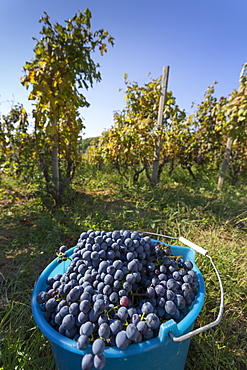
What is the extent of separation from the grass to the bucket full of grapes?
0.46m

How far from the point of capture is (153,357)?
76 cm

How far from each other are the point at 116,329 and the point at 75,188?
143 inches

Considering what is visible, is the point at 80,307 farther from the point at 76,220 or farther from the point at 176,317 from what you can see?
the point at 76,220

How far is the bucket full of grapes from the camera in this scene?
0.71 m

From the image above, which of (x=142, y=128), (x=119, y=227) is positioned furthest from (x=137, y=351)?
(x=142, y=128)

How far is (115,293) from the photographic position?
0.87 m

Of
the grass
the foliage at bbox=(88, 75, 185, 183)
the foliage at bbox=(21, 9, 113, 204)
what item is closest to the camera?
the grass

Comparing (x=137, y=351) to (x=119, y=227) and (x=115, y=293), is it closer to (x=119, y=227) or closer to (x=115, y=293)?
(x=115, y=293)

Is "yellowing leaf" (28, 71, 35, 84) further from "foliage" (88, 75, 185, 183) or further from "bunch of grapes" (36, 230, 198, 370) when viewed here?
"bunch of grapes" (36, 230, 198, 370)

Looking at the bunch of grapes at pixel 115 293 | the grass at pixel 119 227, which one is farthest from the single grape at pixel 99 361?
the grass at pixel 119 227

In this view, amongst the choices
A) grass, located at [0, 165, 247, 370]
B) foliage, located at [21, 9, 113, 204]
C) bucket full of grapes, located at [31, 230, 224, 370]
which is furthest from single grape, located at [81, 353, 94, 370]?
foliage, located at [21, 9, 113, 204]

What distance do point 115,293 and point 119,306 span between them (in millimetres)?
55

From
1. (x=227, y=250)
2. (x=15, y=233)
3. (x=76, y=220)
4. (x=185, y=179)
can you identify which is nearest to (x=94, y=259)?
(x=227, y=250)

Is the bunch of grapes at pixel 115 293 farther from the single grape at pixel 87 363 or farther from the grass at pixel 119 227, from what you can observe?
the grass at pixel 119 227
